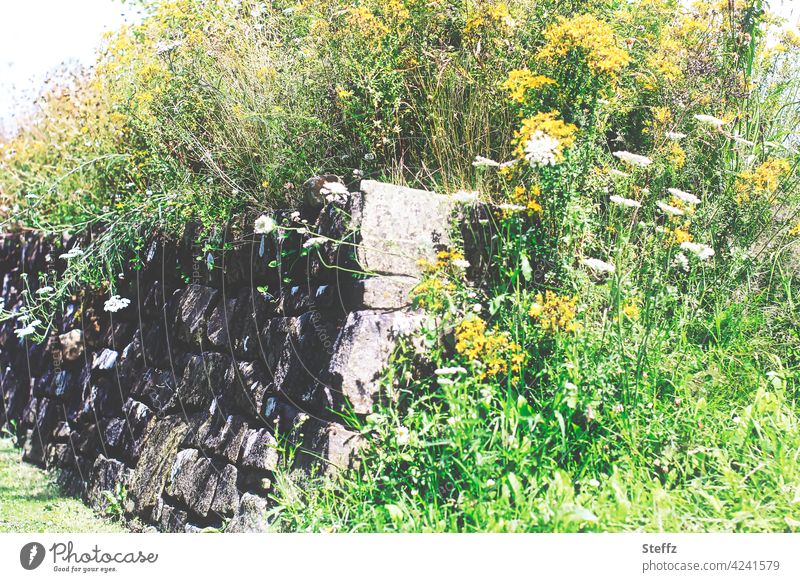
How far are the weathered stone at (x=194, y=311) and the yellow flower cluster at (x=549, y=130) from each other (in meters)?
1.92

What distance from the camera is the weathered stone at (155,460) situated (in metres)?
4.01

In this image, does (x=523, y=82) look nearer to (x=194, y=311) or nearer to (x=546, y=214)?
(x=546, y=214)

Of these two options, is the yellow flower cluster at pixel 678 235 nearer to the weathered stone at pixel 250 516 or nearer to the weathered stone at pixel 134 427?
the weathered stone at pixel 250 516

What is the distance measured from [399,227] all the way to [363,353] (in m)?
0.59

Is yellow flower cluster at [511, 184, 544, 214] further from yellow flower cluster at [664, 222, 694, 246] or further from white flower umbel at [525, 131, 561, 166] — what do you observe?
yellow flower cluster at [664, 222, 694, 246]

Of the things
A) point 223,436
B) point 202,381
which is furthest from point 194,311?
point 223,436

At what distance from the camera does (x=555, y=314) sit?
119 inches

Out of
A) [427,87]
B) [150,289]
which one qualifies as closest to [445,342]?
[427,87]

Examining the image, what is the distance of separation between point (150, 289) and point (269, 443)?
182 centimetres

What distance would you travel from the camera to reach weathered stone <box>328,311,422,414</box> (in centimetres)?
305

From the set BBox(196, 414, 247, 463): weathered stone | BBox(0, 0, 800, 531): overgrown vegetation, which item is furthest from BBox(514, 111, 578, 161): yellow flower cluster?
BBox(196, 414, 247, 463): weathered stone

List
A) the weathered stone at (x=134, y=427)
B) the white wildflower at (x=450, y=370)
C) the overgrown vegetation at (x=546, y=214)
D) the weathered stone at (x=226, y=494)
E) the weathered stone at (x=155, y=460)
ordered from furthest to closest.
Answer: the weathered stone at (x=134, y=427) < the weathered stone at (x=155, y=460) < the weathered stone at (x=226, y=494) < the white wildflower at (x=450, y=370) < the overgrown vegetation at (x=546, y=214)

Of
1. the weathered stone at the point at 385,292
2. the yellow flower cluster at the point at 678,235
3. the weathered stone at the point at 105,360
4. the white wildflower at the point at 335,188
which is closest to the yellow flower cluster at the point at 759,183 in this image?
the yellow flower cluster at the point at 678,235
